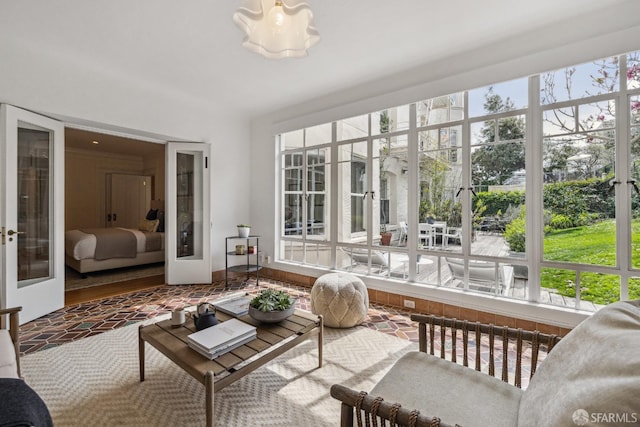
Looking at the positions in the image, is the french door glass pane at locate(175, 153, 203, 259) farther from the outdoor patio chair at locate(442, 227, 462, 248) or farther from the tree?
the tree

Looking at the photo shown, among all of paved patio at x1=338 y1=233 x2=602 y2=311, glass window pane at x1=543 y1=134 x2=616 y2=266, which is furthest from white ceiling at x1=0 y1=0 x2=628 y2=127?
paved patio at x1=338 y1=233 x2=602 y2=311

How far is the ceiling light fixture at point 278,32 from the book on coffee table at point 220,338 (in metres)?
1.77

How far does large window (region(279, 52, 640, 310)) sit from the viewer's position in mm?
2449

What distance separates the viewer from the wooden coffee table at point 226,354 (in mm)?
1483

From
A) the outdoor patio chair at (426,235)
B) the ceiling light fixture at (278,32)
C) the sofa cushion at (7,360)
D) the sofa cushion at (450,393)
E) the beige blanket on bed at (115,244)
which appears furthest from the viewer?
the beige blanket on bed at (115,244)

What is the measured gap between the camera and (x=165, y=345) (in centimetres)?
172

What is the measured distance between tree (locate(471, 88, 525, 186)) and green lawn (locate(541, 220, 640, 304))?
0.72m

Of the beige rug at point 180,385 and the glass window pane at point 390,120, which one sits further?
the glass window pane at point 390,120

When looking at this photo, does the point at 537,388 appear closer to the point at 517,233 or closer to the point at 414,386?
the point at 414,386

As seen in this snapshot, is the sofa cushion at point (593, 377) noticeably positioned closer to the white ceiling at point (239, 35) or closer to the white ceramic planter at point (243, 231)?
the white ceiling at point (239, 35)

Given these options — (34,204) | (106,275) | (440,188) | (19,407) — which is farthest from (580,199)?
(106,275)

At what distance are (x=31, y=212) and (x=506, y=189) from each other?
495 centimetres

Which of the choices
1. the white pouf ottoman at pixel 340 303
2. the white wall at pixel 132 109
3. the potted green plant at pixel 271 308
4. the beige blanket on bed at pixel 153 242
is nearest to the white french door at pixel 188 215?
the white wall at pixel 132 109

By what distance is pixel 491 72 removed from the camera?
2871mm
